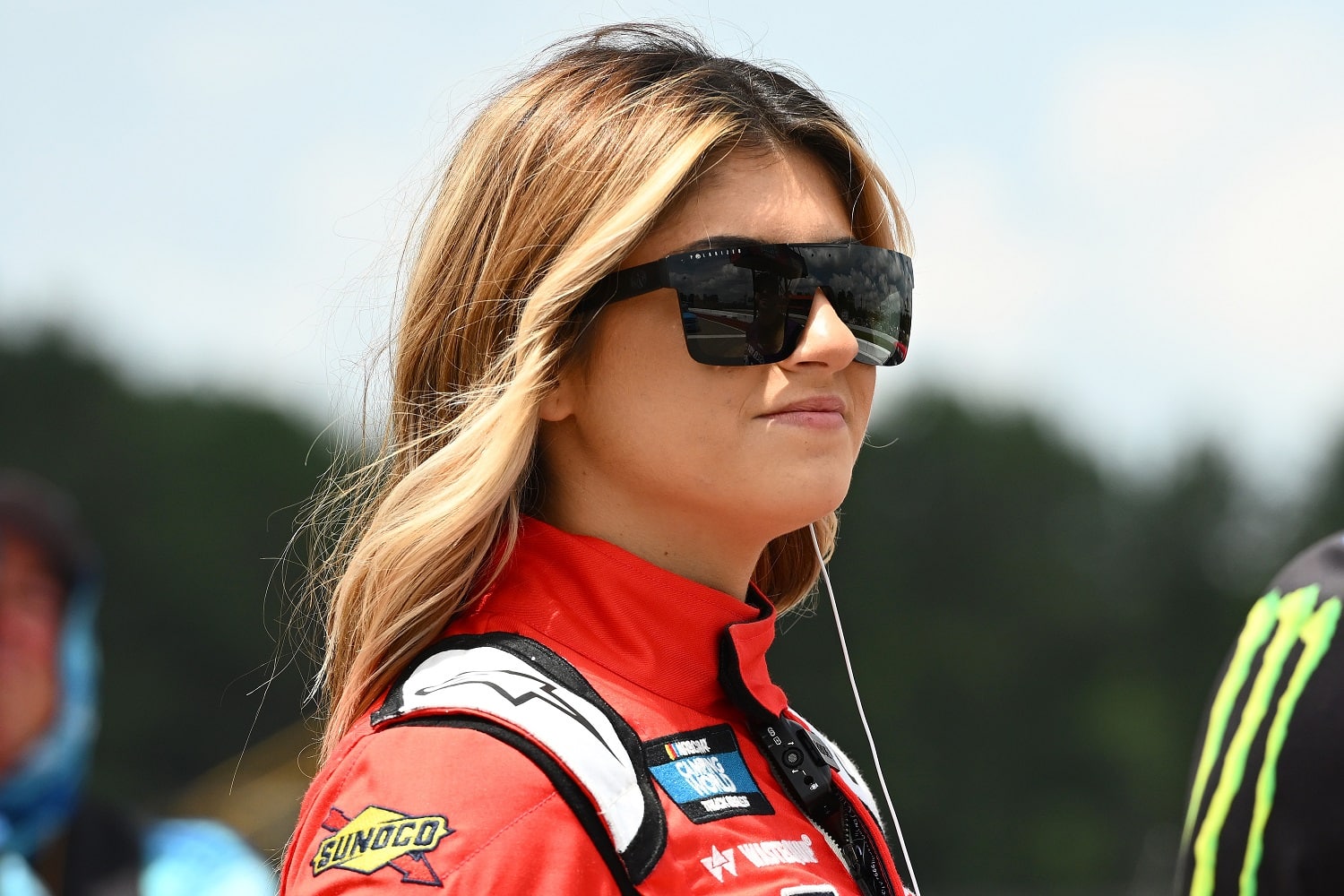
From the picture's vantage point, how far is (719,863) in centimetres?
195

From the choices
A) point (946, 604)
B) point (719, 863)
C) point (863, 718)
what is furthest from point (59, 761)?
point (946, 604)

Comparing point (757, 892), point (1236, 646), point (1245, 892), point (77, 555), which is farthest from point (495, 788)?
point (77, 555)

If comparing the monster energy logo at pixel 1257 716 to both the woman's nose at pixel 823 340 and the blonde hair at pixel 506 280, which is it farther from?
the blonde hair at pixel 506 280

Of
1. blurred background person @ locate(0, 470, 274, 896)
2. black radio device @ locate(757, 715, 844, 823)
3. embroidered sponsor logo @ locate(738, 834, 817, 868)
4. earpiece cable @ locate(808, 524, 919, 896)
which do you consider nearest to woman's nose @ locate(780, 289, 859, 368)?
earpiece cable @ locate(808, 524, 919, 896)

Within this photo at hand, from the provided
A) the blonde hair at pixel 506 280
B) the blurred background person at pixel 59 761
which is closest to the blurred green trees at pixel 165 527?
the blurred background person at pixel 59 761

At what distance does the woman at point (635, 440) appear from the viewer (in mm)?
2100

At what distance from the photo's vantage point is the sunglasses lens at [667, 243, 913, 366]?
2.23 metres

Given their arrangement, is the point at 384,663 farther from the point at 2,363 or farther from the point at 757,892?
the point at 2,363

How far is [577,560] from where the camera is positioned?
221 cm

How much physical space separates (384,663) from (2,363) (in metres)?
51.5

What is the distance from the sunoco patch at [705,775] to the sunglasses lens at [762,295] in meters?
0.50

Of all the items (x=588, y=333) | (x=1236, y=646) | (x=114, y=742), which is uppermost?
(x=588, y=333)

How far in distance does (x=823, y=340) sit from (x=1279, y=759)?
0.79m

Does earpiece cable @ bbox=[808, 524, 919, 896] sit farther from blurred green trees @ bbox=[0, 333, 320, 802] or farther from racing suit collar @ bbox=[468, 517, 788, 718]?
blurred green trees @ bbox=[0, 333, 320, 802]
